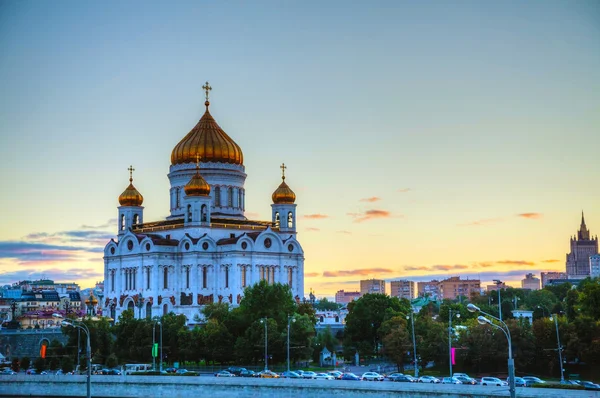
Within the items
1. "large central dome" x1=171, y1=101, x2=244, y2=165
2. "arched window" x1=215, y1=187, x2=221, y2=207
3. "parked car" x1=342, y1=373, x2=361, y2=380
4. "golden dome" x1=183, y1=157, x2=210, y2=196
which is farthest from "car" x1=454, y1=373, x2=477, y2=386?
"large central dome" x1=171, y1=101, x2=244, y2=165

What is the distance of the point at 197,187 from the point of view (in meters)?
108

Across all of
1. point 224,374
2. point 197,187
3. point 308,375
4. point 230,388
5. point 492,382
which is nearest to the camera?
point 492,382

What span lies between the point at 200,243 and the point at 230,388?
38.6 metres

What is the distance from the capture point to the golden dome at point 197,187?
108 metres

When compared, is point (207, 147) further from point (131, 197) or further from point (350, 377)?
point (350, 377)

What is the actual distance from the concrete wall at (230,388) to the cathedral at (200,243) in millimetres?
23975

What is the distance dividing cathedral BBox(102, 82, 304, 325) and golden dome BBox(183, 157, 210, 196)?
0.31 ft

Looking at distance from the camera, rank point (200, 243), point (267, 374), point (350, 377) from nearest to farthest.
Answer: point (350, 377) → point (267, 374) → point (200, 243)

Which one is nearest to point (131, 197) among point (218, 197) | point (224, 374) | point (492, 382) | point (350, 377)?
point (218, 197)

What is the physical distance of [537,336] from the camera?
76.0m

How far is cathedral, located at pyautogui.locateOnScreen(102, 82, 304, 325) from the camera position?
106750mm

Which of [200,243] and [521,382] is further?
[200,243]

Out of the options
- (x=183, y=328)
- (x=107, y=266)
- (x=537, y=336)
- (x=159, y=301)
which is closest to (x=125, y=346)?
(x=183, y=328)

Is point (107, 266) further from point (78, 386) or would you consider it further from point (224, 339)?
point (78, 386)
